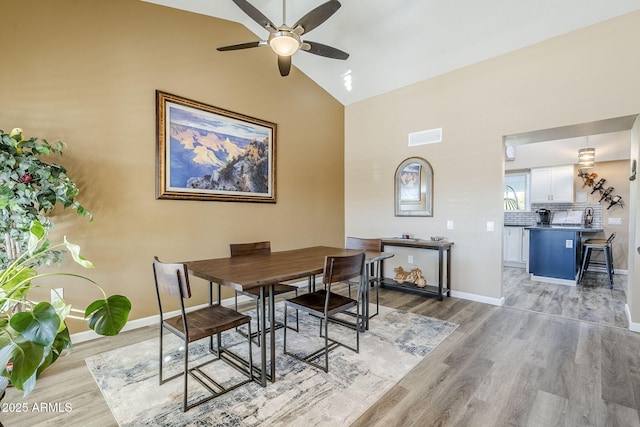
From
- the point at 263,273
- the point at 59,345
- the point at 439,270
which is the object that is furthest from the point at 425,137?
the point at 59,345

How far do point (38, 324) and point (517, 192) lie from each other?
8.08m

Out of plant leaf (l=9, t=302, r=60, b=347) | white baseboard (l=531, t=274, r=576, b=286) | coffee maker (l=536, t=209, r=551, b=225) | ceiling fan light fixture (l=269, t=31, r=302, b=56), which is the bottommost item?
white baseboard (l=531, t=274, r=576, b=286)

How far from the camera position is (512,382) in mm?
2117

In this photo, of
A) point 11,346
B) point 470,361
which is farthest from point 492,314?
point 11,346

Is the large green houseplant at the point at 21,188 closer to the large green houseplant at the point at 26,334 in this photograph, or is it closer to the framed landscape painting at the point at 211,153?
the framed landscape painting at the point at 211,153

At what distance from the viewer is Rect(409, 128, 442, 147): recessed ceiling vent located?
430 centimetres

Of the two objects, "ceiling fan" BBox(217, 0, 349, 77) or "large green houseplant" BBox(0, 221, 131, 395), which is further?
"ceiling fan" BBox(217, 0, 349, 77)

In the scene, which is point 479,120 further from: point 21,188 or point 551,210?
point 21,188

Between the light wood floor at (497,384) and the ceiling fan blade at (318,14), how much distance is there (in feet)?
9.37

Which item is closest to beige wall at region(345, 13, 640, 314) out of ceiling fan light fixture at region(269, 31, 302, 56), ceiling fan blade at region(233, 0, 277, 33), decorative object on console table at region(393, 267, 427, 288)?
decorative object on console table at region(393, 267, 427, 288)

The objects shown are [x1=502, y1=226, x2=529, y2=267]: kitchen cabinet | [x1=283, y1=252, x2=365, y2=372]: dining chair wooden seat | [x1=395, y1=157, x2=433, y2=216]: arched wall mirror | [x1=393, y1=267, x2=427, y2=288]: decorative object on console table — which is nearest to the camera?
[x1=283, y1=252, x2=365, y2=372]: dining chair wooden seat

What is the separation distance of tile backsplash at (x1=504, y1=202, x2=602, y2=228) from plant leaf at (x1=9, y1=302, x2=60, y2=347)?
7.76 m

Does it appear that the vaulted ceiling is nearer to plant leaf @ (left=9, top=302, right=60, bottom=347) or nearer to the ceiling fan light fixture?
the ceiling fan light fixture

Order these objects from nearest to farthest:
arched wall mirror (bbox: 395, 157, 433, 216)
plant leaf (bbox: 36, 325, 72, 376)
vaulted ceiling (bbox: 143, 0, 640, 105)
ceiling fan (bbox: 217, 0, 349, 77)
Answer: plant leaf (bbox: 36, 325, 72, 376)
ceiling fan (bbox: 217, 0, 349, 77)
vaulted ceiling (bbox: 143, 0, 640, 105)
arched wall mirror (bbox: 395, 157, 433, 216)
